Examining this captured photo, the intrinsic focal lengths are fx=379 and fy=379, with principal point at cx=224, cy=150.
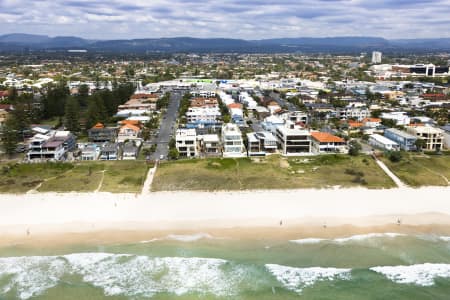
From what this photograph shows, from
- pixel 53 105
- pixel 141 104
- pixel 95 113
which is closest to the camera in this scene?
pixel 95 113

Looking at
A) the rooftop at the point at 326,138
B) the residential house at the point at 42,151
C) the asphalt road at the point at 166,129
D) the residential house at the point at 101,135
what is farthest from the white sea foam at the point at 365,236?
the residential house at the point at 101,135

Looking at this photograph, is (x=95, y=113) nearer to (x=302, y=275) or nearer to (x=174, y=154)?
(x=174, y=154)

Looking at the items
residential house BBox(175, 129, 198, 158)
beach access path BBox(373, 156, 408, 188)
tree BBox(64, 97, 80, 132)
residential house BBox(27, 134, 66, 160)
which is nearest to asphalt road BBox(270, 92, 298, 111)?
residential house BBox(175, 129, 198, 158)

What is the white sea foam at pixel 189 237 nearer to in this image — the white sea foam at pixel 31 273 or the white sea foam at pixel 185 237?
the white sea foam at pixel 185 237

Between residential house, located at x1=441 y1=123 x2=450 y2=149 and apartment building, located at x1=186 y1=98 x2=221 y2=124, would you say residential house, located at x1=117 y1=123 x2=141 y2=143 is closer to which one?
apartment building, located at x1=186 y1=98 x2=221 y2=124

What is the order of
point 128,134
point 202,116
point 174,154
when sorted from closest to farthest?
point 174,154, point 128,134, point 202,116

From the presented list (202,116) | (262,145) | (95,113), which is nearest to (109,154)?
(95,113)

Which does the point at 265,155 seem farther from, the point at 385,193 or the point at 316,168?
the point at 385,193
